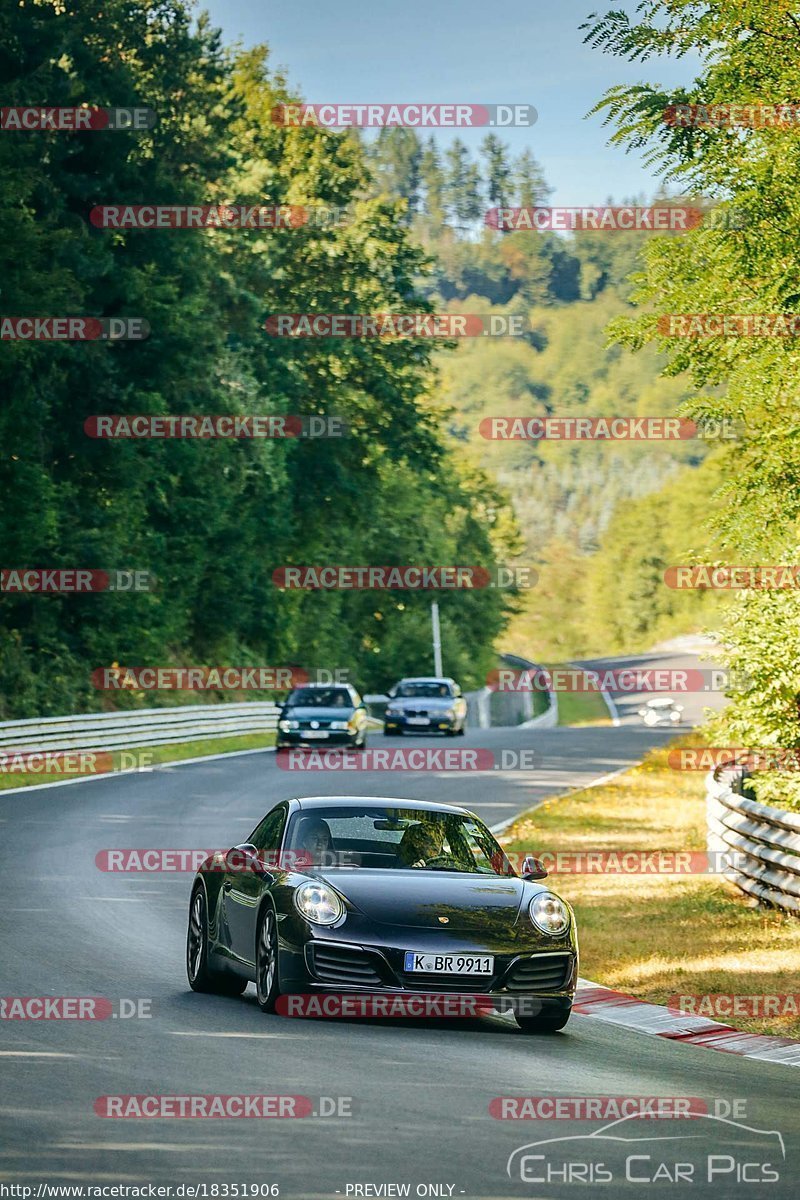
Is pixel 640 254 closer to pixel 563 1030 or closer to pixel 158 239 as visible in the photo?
pixel 563 1030

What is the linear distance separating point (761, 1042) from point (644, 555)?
603ft

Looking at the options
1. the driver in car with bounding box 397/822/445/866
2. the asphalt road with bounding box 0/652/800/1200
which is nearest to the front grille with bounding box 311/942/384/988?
the asphalt road with bounding box 0/652/800/1200

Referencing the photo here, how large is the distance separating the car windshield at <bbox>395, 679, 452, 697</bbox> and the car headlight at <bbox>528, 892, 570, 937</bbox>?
1485 inches

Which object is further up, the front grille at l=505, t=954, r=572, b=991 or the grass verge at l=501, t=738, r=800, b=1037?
the front grille at l=505, t=954, r=572, b=991

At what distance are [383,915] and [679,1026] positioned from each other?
2.32m

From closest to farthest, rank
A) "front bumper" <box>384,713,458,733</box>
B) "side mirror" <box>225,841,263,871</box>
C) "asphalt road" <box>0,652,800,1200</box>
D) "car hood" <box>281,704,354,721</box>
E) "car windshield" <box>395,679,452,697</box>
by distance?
1. "asphalt road" <box>0,652,800,1200</box>
2. "side mirror" <box>225,841,263,871</box>
3. "car hood" <box>281,704,354,721</box>
4. "front bumper" <box>384,713,458,733</box>
5. "car windshield" <box>395,679,452,697</box>

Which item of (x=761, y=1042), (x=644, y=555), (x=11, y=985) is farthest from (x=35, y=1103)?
(x=644, y=555)

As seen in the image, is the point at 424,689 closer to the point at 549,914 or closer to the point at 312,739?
the point at 312,739

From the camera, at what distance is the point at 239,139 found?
62906 mm

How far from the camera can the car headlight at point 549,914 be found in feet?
35.2

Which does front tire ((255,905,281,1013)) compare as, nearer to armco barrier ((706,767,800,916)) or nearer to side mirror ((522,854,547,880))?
side mirror ((522,854,547,880))

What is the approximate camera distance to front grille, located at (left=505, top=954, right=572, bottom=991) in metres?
10.5

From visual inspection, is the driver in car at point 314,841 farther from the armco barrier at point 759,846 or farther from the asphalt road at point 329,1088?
the armco barrier at point 759,846

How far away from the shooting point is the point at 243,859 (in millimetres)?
11703
